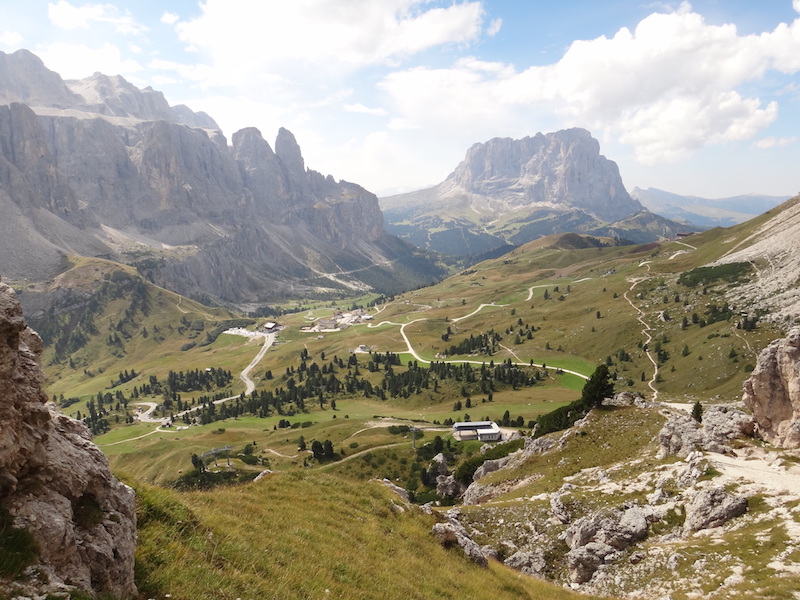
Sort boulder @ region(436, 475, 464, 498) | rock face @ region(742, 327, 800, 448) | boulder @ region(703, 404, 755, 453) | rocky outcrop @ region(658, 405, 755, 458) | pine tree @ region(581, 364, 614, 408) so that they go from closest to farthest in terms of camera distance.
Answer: rock face @ region(742, 327, 800, 448), boulder @ region(703, 404, 755, 453), rocky outcrop @ region(658, 405, 755, 458), pine tree @ region(581, 364, 614, 408), boulder @ region(436, 475, 464, 498)

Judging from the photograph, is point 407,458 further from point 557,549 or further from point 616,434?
point 557,549

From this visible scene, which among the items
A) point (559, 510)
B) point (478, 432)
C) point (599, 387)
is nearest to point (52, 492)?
point (559, 510)

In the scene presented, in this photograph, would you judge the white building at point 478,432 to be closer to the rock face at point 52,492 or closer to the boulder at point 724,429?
the boulder at point 724,429

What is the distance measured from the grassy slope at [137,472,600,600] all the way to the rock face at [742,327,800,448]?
28.1 meters

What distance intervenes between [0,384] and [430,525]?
23368mm

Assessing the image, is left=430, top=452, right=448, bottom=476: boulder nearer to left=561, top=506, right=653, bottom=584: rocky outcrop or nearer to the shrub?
left=561, top=506, right=653, bottom=584: rocky outcrop

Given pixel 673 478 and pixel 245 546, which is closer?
pixel 245 546

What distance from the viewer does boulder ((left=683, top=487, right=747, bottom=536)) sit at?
30.4m

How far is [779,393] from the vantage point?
40.0 meters

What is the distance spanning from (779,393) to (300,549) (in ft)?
148

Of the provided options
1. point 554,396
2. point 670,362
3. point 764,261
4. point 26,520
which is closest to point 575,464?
point 26,520

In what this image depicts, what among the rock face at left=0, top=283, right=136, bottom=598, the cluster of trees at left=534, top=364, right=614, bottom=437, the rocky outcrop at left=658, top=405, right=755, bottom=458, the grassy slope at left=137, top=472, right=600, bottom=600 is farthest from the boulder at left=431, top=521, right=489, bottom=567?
the cluster of trees at left=534, top=364, right=614, bottom=437

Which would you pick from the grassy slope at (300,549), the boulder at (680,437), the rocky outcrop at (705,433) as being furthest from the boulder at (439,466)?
the grassy slope at (300,549)

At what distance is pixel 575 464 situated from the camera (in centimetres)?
5209
